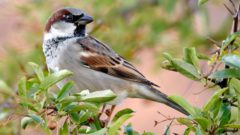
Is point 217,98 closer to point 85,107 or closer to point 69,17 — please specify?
point 85,107

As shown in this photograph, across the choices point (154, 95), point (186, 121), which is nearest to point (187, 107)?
point (186, 121)

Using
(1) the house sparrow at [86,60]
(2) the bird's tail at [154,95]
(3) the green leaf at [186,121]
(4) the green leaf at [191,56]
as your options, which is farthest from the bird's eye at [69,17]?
(3) the green leaf at [186,121]

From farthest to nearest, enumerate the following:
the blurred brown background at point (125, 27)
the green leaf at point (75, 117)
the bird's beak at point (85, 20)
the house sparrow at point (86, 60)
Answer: the blurred brown background at point (125, 27), the bird's beak at point (85, 20), the house sparrow at point (86, 60), the green leaf at point (75, 117)

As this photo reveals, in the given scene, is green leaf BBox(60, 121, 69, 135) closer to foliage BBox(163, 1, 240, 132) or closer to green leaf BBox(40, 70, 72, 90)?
green leaf BBox(40, 70, 72, 90)

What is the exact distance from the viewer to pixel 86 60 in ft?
8.84

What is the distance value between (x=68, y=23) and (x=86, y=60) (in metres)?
0.20

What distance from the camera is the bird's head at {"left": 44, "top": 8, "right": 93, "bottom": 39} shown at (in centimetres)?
275

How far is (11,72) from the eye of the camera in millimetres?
3426

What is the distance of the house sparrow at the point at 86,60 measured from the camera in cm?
261

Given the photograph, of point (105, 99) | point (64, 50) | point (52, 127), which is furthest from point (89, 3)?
point (105, 99)

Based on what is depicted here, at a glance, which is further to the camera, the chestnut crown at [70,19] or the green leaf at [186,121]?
the chestnut crown at [70,19]

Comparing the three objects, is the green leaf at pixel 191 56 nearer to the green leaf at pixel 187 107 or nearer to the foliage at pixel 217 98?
the foliage at pixel 217 98

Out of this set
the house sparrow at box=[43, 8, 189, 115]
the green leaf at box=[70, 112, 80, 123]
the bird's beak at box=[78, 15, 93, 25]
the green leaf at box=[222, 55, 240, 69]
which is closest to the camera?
the green leaf at box=[222, 55, 240, 69]

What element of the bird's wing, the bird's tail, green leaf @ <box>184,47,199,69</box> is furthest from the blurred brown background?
green leaf @ <box>184,47,199,69</box>
